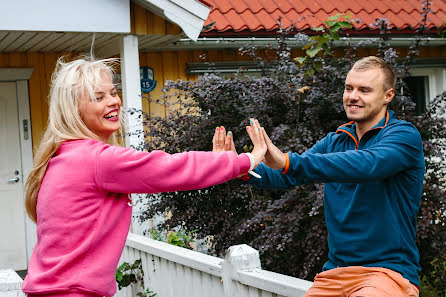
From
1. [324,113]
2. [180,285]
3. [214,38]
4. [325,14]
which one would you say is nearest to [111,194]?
[180,285]

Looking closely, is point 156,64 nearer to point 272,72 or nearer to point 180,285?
point 272,72

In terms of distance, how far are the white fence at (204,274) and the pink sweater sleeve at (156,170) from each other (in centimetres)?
86

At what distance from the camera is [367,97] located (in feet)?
9.86

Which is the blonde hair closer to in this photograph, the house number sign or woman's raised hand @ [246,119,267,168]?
woman's raised hand @ [246,119,267,168]

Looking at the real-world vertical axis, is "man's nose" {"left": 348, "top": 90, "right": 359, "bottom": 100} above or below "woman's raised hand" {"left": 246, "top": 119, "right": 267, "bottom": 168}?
above

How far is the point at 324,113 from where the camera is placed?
5.23 m

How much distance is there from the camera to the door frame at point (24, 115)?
8.38 m

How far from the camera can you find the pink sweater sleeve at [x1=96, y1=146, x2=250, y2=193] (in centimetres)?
250

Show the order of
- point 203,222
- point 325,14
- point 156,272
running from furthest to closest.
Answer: point 325,14
point 203,222
point 156,272

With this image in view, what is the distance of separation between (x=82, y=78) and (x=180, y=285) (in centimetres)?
229

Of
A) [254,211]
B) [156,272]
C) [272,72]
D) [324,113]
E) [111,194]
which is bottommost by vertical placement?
[156,272]

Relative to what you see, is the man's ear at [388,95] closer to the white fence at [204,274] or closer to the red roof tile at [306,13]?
the white fence at [204,274]

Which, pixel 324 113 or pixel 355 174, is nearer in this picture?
pixel 355 174

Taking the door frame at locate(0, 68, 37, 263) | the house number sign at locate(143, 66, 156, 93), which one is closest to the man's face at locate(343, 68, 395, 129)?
the house number sign at locate(143, 66, 156, 93)
